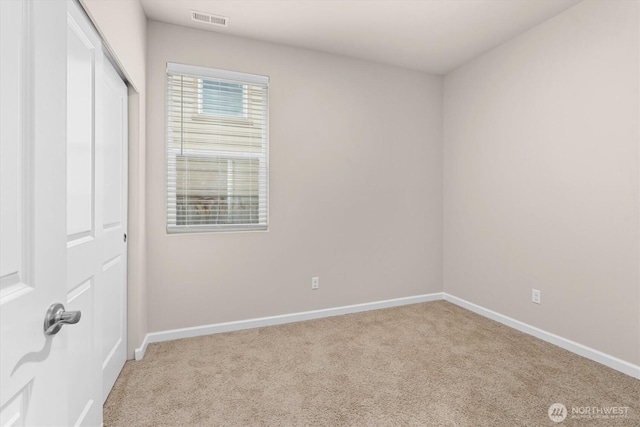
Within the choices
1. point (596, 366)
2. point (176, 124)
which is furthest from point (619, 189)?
point (176, 124)

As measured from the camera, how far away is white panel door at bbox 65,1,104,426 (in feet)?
4.15

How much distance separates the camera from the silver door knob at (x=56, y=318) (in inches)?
28.6

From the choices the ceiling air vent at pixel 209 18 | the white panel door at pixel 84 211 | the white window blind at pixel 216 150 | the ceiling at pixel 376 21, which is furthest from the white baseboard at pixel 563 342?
the ceiling air vent at pixel 209 18

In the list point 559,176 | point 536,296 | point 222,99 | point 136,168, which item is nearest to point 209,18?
point 222,99

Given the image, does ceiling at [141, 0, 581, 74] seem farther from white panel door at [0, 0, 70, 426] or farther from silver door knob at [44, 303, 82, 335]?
silver door knob at [44, 303, 82, 335]

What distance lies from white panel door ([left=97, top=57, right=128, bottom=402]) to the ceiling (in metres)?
1.05

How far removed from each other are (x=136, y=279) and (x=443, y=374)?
89.8 inches

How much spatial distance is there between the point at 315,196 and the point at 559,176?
2113 mm

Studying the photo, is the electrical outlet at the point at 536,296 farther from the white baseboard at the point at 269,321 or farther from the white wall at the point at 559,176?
the white baseboard at the point at 269,321

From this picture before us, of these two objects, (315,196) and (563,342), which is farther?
(315,196)

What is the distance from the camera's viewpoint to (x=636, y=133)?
2.17 m

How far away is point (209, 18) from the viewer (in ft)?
8.63

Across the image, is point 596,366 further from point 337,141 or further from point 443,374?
point 337,141

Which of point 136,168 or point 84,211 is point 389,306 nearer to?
point 136,168
